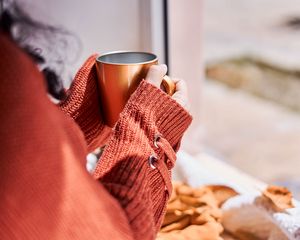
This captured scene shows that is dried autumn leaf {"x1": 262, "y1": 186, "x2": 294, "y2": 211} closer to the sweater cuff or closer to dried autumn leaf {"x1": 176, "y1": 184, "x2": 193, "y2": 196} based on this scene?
dried autumn leaf {"x1": 176, "y1": 184, "x2": 193, "y2": 196}

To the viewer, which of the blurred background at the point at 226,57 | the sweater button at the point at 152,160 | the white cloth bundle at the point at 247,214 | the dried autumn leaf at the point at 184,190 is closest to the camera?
the sweater button at the point at 152,160

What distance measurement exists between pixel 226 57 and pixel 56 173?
110 inches

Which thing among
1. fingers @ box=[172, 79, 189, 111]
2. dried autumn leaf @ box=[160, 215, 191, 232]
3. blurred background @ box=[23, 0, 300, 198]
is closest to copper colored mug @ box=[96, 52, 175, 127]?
fingers @ box=[172, 79, 189, 111]

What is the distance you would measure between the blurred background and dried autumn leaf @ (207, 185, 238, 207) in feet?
1.41

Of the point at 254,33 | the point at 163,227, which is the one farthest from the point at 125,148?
the point at 254,33

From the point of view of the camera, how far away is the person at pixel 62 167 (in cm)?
35

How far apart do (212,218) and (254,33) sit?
9.13 ft

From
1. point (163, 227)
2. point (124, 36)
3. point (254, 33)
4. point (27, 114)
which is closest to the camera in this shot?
point (27, 114)

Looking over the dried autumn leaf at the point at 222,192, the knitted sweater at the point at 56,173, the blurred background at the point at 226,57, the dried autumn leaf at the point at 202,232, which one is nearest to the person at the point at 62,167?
the knitted sweater at the point at 56,173

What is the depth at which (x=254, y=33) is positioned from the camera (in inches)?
132

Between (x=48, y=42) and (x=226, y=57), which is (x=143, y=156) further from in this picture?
(x=226, y=57)

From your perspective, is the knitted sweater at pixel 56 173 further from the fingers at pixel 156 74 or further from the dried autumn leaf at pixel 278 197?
the dried autumn leaf at pixel 278 197

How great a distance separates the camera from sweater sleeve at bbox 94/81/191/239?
A: 0.44m

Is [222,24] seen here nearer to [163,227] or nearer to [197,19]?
[197,19]
